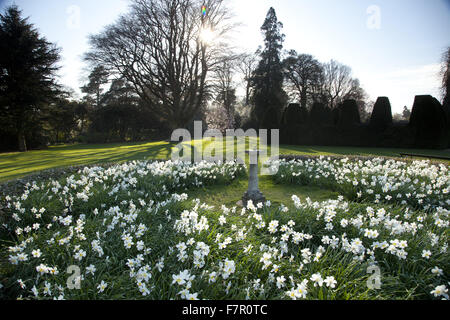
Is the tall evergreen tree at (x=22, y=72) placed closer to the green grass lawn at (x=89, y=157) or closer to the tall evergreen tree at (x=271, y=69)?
the green grass lawn at (x=89, y=157)

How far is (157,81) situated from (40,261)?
22.3 meters

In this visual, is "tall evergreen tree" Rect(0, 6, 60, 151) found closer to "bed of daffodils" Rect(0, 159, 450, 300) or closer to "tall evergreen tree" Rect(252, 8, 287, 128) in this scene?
"bed of daffodils" Rect(0, 159, 450, 300)

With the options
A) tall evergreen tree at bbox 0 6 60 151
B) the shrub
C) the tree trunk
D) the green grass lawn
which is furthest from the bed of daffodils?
the tree trunk

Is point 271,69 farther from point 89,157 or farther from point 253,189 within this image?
point 253,189

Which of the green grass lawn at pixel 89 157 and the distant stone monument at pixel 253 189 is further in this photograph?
the green grass lawn at pixel 89 157

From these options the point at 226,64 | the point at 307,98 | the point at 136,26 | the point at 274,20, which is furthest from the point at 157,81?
the point at 307,98

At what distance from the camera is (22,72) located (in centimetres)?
1752

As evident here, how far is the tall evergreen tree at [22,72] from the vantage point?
17250 mm

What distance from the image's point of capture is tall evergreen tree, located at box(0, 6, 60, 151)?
17250mm

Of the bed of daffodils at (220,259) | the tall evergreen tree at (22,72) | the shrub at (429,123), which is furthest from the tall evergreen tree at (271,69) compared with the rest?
the bed of daffodils at (220,259)

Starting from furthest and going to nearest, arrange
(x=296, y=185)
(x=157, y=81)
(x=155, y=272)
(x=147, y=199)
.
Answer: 1. (x=157, y=81)
2. (x=296, y=185)
3. (x=147, y=199)
4. (x=155, y=272)

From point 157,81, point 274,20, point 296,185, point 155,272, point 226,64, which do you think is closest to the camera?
point 155,272
